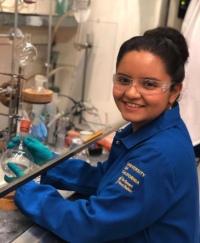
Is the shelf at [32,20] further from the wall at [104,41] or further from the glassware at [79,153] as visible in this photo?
the glassware at [79,153]

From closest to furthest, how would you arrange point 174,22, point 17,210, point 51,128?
point 17,210, point 51,128, point 174,22

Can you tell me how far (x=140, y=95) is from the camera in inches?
40.6

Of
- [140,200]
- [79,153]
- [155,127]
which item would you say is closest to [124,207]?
[140,200]

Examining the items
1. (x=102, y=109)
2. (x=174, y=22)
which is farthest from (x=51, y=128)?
(x=174, y=22)

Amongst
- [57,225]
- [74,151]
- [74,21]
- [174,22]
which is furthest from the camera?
[174,22]

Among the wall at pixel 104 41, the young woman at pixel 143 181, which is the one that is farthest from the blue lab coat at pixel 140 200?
the wall at pixel 104 41

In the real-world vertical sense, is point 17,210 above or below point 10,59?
below

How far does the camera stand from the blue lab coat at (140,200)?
0.91 meters

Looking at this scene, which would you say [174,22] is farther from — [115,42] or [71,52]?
[71,52]

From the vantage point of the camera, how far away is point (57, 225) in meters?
0.98

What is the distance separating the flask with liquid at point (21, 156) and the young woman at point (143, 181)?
0.23ft

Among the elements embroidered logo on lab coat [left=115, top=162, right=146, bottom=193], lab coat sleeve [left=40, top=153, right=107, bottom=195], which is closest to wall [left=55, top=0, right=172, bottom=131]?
lab coat sleeve [left=40, top=153, right=107, bottom=195]

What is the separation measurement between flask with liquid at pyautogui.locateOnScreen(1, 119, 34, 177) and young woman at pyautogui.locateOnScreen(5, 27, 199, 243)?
0.23ft

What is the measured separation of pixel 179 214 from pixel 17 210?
53cm
